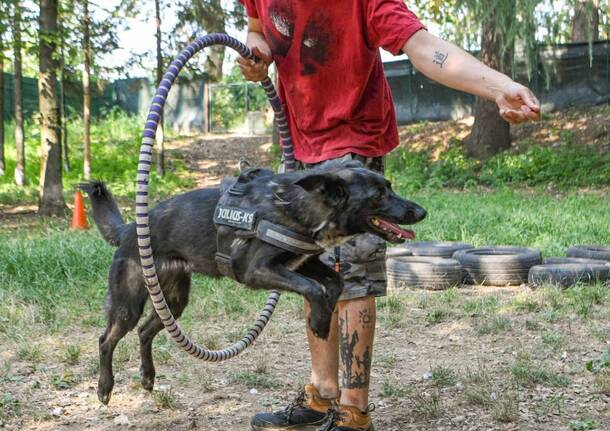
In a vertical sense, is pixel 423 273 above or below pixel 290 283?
below

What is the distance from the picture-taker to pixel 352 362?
12.3ft

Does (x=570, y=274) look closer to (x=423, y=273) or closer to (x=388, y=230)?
(x=423, y=273)

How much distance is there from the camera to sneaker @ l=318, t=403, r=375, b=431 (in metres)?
3.64

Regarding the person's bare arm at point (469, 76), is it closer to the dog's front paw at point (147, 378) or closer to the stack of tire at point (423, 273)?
the dog's front paw at point (147, 378)

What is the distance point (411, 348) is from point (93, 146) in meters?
19.4

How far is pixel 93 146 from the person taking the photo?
2303 cm

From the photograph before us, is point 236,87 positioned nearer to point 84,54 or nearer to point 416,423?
point 84,54

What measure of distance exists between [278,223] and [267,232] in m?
0.07

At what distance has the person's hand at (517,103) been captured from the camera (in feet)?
9.37

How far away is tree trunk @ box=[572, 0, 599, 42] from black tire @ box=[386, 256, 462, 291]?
416 inches

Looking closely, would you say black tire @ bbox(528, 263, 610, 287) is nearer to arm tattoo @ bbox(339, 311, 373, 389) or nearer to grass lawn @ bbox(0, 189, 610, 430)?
grass lawn @ bbox(0, 189, 610, 430)

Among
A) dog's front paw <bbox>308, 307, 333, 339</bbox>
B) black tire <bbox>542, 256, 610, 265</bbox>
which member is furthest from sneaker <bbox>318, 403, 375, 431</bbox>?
black tire <bbox>542, 256, 610, 265</bbox>

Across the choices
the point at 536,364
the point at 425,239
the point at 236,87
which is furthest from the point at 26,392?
the point at 236,87

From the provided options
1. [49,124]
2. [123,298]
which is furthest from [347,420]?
[49,124]
